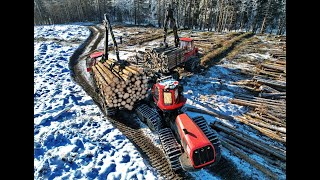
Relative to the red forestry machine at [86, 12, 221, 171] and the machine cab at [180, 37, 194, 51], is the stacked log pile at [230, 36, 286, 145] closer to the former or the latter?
the red forestry machine at [86, 12, 221, 171]

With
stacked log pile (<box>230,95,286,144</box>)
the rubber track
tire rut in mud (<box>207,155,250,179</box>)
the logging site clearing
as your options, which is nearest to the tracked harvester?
the rubber track

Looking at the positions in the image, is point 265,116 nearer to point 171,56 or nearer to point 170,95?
point 170,95

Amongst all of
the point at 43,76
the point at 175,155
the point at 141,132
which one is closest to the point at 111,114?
the point at 141,132

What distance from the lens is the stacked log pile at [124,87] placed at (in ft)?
40.6

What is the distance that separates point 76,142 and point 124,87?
3.96m

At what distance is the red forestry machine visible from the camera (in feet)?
26.6

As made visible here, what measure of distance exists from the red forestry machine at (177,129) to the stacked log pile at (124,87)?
732 millimetres

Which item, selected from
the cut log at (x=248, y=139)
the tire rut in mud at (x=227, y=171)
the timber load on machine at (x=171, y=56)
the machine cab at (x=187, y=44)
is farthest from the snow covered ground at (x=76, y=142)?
the machine cab at (x=187, y=44)

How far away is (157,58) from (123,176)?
11.7 meters

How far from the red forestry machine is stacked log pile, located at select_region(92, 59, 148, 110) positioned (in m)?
0.73

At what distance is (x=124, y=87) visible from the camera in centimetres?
1255

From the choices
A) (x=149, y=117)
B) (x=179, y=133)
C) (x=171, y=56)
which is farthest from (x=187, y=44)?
(x=179, y=133)

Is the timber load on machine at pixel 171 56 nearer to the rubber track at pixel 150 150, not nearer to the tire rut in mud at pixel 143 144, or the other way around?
the tire rut in mud at pixel 143 144

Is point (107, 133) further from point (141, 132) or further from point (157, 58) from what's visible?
point (157, 58)
